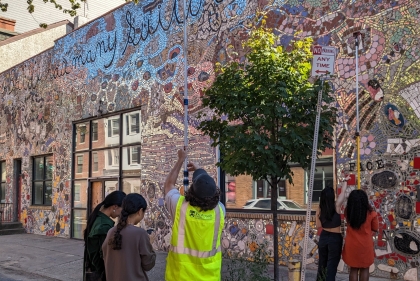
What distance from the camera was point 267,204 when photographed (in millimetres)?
10656

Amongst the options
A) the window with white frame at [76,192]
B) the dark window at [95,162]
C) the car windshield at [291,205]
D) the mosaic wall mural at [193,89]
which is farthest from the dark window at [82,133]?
the car windshield at [291,205]

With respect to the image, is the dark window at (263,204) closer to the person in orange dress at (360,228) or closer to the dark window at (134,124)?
the person in orange dress at (360,228)

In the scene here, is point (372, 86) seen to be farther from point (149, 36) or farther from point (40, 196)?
point (40, 196)

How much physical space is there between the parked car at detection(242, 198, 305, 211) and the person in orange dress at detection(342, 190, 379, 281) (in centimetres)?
358

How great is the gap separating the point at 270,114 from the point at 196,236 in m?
3.16

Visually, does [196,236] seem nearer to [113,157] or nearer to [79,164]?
[113,157]

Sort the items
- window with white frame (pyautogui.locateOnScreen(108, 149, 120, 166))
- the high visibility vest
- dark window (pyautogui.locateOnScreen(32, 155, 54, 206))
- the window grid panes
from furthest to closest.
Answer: dark window (pyautogui.locateOnScreen(32, 155, 54, 206)), window with white frame (pyautogui.locateOnScreen(108, 149, 120, 166)), the window grid panes, the high visibility vest

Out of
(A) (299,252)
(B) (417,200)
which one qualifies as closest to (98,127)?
(A) (299,252)

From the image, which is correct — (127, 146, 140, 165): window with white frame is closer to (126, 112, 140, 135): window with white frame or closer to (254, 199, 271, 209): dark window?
(126, 112, 140, 135): window with white frame

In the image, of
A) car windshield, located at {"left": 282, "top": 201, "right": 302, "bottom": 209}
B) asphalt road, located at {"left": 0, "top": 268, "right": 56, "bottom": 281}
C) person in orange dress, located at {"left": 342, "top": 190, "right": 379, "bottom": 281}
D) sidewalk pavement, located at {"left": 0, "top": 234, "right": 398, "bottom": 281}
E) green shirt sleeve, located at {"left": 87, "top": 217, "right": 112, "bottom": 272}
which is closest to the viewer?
green shirt sleeve, located at {"left": 87, "top": 217, "right": 112, "bottom": 272}

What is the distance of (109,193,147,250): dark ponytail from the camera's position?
3.79 m

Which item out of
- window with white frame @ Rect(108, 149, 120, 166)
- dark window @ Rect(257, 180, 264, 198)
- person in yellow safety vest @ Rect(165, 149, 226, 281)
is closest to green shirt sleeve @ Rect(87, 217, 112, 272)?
person in yellow safety vest @ Rect(165, 149, 226, 281)

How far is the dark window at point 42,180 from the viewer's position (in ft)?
62.7

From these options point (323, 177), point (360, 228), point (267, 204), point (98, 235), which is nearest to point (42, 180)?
point (267, 204)
